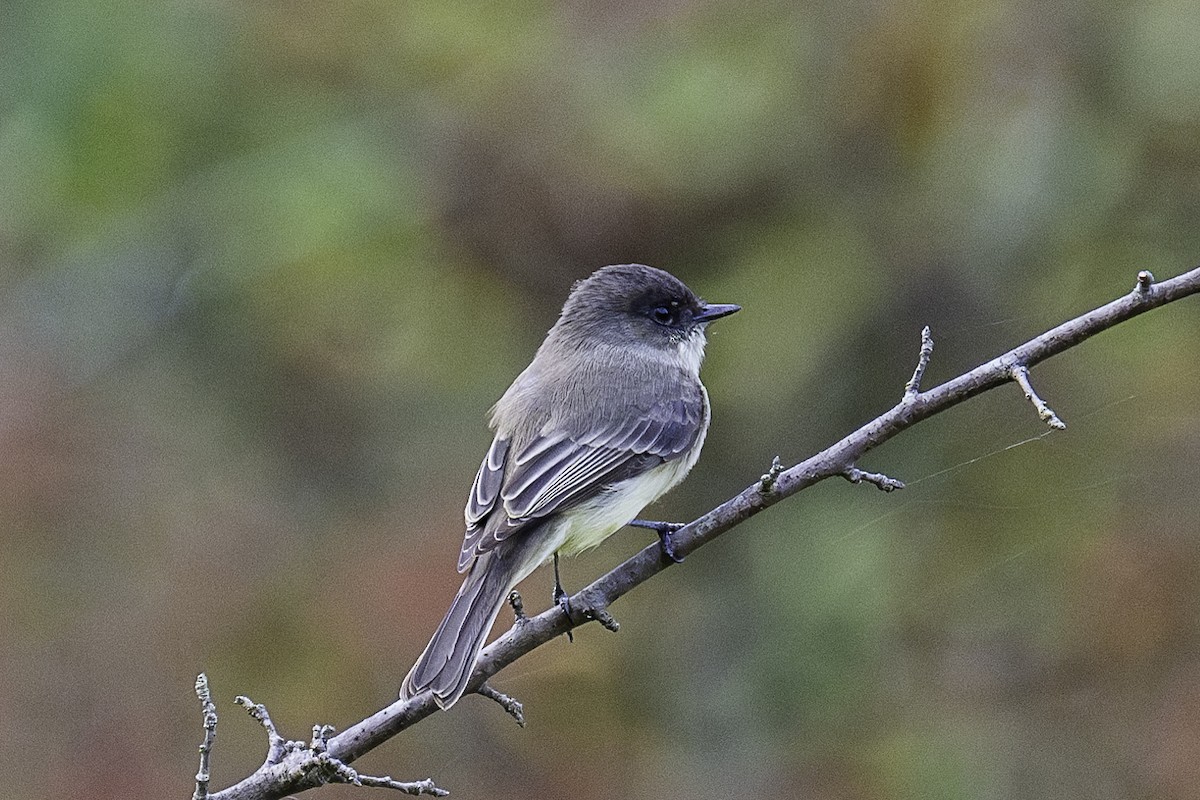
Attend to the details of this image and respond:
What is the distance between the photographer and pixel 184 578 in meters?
5.96

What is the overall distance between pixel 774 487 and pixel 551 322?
3.41 metres

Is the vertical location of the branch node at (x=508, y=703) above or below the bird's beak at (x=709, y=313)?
below

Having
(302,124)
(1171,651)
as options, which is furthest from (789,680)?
(302,124)

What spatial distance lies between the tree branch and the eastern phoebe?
0.12m

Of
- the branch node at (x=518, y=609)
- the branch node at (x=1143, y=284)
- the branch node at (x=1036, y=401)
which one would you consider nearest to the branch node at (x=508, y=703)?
the branch node at (x=518, y=609)

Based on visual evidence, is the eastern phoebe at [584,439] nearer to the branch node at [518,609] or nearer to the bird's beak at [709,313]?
the bird's beak at [709,313]

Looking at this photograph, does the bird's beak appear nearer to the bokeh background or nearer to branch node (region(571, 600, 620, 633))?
the bokeh background

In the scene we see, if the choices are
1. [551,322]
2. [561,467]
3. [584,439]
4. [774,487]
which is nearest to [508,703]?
[774,487]

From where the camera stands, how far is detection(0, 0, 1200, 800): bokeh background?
226 inches

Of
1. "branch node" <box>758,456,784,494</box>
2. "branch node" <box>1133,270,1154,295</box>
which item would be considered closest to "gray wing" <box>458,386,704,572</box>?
"branch node" <box>758,456,784,494</box>

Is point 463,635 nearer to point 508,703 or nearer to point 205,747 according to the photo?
point 508,703

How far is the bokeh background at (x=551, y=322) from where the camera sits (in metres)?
5.75

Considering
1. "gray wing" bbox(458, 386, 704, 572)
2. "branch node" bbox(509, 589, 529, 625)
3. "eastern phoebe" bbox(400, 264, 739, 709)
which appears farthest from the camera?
"gray wing" bbox(458, 386, 704, 572)

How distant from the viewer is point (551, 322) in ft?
21.3
